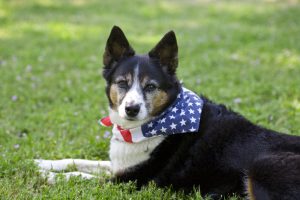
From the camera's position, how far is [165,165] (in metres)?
4.56

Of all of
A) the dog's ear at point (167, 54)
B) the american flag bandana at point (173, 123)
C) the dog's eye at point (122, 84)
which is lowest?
the american flag bandana at point (173, 123)

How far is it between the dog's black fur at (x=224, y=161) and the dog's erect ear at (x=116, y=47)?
0.07 m

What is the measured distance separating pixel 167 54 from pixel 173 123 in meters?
0.81

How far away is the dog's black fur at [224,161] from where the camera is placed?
378 cm

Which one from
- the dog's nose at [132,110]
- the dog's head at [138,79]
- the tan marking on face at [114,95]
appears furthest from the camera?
the tan marking on face at [114,95]

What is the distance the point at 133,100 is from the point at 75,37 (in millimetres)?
7790

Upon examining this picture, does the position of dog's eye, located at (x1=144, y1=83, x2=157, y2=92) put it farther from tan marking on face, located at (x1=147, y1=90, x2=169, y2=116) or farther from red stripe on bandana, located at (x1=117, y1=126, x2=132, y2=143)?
red stripe on bandana, located at (x1=117, y1=126, x2=132, y2=143)

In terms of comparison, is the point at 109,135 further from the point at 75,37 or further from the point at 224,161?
the point at 75,37

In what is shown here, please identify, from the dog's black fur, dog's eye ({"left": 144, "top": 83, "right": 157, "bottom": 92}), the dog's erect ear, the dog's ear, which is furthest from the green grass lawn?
the dog's ear

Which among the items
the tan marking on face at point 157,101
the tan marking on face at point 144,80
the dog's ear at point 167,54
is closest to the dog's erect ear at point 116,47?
the dog's ear at point 167,54

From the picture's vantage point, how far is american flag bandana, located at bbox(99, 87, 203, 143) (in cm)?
449

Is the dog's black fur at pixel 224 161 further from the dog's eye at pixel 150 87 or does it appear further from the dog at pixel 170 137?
the dog's eye at pixel 150 87

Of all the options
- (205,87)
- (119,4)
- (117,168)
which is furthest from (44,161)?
(119,4)

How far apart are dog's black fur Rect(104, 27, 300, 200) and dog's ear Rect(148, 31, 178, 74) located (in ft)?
0.07
